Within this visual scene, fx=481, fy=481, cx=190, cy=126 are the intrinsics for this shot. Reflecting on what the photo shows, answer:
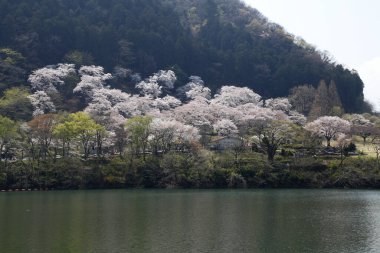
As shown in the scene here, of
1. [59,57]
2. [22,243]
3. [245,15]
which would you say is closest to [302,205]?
[22,243]

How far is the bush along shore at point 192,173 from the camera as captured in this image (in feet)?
200

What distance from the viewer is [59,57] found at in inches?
4222

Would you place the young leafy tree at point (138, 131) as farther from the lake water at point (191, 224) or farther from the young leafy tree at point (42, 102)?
the young leafy tree at point (42, 102)

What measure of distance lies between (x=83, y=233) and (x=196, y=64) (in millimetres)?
95501

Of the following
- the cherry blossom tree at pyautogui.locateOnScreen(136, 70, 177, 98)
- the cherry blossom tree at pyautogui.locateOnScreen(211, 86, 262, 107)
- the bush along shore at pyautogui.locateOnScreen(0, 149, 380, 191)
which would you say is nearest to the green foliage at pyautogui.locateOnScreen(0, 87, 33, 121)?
the bush along shore at pyautogui.locateOnScreen(0, 149, 380, 191)

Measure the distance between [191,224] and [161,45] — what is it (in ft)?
297

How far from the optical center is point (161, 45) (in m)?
118

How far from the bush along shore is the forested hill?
3888 centimetres

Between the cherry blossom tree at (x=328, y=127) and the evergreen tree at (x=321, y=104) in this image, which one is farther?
the evergreen tree at (x=321, y=104)

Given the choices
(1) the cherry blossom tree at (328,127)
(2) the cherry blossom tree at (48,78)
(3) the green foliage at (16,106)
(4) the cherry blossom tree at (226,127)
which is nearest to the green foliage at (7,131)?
(3) the green foliage at (16,106)

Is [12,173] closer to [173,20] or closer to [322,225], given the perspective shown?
[322,225]

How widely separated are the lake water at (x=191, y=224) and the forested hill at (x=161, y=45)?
61440 mm

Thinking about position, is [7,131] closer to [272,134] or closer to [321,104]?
[272,134]

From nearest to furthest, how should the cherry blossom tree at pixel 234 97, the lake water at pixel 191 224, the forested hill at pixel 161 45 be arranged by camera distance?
the lake water at pixel 191 224
the cherry blossom tree at pixel 234 97
the forested hill at pixel 161 45
